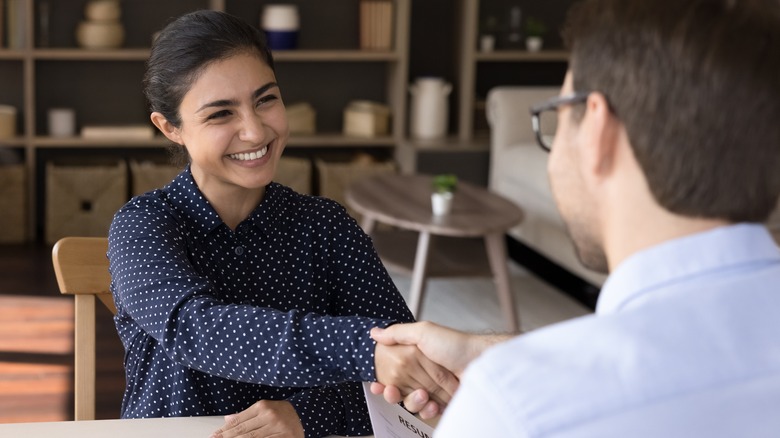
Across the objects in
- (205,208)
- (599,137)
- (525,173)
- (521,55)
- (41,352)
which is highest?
(599,137)

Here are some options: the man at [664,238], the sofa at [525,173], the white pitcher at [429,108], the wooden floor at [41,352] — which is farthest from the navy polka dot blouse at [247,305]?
the white pitcher at [429,108]

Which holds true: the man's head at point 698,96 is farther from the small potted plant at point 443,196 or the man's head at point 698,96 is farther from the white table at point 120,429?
the small potted plant at point 443,196

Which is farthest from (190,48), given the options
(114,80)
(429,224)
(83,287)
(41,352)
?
(114,80)

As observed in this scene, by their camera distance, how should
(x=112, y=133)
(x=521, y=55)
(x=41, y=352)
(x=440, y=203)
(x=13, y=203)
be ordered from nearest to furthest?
1. (x=41, y=352)
2. (x=440, y=203)
3. (x=13, y=203)
4. (x=112, y=133)
5. (x=521, y=55)

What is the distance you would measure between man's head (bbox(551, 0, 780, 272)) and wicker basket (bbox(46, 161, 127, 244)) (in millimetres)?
4455

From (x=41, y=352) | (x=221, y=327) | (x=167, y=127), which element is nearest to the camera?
(x=221, y=327)

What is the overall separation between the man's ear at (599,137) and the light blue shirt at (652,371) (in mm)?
112

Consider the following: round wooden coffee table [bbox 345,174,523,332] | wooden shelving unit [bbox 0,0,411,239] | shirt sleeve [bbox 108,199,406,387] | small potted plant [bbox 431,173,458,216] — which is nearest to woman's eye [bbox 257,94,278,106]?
shirt sleeve [bbox 108,199,406,387]

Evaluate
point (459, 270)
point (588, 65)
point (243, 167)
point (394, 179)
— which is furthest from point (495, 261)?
point (588, 65)

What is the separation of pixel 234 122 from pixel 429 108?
3749 mm

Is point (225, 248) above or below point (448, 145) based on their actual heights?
above

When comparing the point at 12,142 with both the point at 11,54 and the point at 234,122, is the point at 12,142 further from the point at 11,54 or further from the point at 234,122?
the point at 234,122

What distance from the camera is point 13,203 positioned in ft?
16.8

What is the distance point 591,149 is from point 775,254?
16cm
